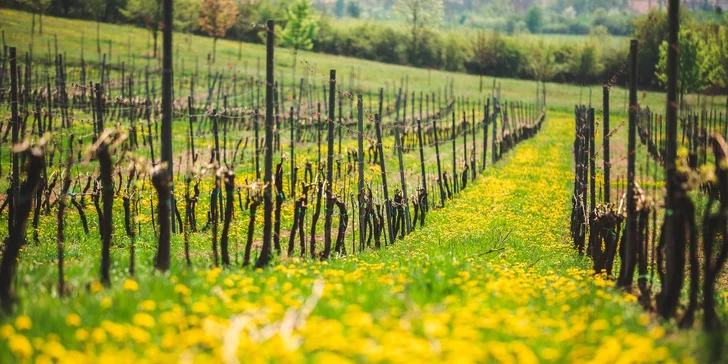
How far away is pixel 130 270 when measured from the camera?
8734mm

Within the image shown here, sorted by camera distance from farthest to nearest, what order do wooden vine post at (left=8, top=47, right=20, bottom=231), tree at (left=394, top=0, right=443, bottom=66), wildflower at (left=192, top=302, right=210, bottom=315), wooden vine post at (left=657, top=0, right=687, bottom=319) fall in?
tree at (left=394, top=0, right=443, bottom=66), wooden vine post at (left=8, top=47, right=20, bottom=231), wooden vine post at (left=657, top=0, right=687, bottom=319), wildflower at (left=192, top=302, right=210, bottom=315)

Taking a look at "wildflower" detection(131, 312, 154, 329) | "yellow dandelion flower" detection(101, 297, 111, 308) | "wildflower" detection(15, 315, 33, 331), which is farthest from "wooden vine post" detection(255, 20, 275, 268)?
"wildflower" detection(15, 315, 33, 331)

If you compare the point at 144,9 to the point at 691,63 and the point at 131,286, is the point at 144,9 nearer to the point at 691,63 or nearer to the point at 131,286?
the point at 691,63

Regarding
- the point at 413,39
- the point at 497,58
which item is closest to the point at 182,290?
the point at 497,58

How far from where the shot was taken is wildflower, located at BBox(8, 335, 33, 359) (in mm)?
4949

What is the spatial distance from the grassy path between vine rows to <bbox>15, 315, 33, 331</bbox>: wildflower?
0.01 m

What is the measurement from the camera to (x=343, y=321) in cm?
597

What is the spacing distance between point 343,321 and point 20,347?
2504mm

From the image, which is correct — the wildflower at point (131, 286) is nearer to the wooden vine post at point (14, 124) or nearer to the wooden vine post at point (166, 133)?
the wooden vine post at point (166, 133)

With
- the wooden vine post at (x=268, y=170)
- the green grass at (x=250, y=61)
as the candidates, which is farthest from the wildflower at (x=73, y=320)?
the green grass at (x=250, y=61)

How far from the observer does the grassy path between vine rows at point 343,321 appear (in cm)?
511

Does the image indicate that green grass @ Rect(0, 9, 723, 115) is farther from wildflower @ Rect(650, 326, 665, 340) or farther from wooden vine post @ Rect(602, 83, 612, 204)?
wildflower @ Rect(650, 326, 665, 340)

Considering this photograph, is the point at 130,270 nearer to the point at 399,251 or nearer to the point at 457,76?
the point at 399,251

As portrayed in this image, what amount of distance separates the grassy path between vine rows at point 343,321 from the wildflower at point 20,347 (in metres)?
0.01
